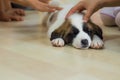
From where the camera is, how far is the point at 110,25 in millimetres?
1473

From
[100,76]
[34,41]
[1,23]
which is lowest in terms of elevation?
[100,76]

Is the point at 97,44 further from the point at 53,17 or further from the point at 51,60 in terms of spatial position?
the point at 53,17

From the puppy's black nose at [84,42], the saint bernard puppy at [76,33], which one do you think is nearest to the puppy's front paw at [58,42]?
the saint bernard puppy at [76,33]

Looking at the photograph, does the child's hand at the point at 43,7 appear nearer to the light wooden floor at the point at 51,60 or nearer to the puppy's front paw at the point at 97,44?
the light wooden floor at the point at 51,60

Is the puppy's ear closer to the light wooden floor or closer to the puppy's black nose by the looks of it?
the light wooden floor

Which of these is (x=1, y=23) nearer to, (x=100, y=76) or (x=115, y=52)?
(x=115, y=52)

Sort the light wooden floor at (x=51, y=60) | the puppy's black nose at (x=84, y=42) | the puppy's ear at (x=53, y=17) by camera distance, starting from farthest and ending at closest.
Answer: the puppy's ear at (x=53, y=17) < the puppy's black nose at (x=84, y=42) < the light wooden floor at (x=51, y=60)

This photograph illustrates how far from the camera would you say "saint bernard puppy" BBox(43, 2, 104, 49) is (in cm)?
103

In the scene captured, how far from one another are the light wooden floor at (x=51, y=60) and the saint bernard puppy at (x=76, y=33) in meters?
0.03

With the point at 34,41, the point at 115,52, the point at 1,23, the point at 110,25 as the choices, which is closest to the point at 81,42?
the point at 115,52

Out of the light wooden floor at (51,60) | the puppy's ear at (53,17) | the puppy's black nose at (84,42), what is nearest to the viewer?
the light wooden floor at (51,60)

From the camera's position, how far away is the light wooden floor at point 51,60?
789 millimetres

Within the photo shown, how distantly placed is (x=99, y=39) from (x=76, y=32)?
11 centimetres

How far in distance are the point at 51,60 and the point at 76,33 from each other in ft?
0.59
